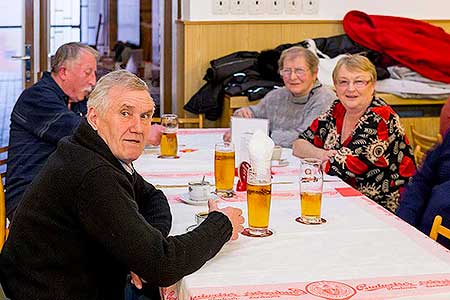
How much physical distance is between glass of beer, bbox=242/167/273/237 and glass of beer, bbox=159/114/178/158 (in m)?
1.14

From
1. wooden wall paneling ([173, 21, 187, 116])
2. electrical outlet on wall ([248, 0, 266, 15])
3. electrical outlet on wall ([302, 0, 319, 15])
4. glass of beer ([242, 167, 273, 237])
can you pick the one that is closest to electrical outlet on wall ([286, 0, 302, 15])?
electrical outlet on wall ([302, 0, 319, 15])

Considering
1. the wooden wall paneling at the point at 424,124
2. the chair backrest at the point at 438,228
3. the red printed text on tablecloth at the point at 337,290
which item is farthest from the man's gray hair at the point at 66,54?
the wooden wall paneling at the point at 424,124

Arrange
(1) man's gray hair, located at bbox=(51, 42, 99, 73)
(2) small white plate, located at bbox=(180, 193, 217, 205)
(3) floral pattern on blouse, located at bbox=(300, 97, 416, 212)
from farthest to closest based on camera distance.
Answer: (1) man's gray hair, located at bbox=(51, 42, 99, 73) → (3) floral pattern on blouse, located at bbox=(300, 97, 416, 212) → (2) small white plate, located at bbox=(180, 193, 217, 205)

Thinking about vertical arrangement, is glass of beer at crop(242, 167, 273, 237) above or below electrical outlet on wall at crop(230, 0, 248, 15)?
below

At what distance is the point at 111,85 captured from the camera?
1.99m

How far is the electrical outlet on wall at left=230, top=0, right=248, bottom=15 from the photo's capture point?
17.9ft

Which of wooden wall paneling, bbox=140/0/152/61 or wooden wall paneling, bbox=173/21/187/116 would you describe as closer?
wooden wall paneling, bbox=173/21/187/116

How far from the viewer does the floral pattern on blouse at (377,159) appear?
314cm

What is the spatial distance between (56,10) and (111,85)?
13.2ft

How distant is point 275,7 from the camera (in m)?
5.54

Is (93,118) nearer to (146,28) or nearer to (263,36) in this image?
(263,36)

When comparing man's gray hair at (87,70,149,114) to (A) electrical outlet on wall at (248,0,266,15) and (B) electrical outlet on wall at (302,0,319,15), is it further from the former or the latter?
(B) electrical outlet on wall at (302,0,319,15)

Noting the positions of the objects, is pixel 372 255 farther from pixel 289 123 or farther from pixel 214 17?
pixel 214 17

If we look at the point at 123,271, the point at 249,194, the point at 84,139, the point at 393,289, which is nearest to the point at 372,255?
the point at 393,289
